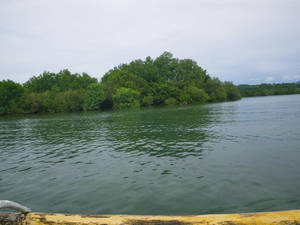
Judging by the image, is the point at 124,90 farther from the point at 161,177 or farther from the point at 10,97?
the point at 161,177

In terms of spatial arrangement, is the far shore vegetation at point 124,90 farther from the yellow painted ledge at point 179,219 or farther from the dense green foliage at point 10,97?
the yellow painted ledge at point 179,219

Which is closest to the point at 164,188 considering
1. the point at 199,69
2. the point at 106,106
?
the point at 106,106

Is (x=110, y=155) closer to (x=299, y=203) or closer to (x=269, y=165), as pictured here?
(x=269, y=165)

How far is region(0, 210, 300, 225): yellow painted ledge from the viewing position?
3.02 meters

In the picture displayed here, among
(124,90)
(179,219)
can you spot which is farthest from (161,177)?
(124,90)

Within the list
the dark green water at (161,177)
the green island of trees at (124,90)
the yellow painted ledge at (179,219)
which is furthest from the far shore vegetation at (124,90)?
the yellow painted ledge at (179,219)

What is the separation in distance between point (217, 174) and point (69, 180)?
745cm

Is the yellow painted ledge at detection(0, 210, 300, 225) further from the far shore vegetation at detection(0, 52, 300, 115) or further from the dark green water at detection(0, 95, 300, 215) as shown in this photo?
the far shore vegetation at detection(0, 52, 300, 115)

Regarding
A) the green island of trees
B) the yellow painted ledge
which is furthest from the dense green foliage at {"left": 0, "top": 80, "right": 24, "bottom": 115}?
the yellow painted ledge

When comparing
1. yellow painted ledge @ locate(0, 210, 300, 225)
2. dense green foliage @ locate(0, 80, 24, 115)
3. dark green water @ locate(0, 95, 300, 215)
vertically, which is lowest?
dark green water @ locate(0, 95, 300, 215)

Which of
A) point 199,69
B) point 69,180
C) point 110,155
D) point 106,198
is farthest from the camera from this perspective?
point 199,69

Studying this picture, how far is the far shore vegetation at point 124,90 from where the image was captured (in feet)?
313

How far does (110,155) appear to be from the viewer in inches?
627

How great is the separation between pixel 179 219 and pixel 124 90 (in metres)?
94.8
